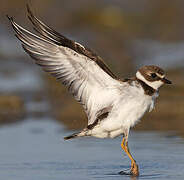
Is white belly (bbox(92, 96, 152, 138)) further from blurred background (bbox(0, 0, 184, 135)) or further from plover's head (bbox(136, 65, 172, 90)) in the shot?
blurred background (bbox(0, 0, 184, 135))

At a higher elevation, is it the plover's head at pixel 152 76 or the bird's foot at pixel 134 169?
the plover's head at pixel 152 76

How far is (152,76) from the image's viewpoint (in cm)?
895

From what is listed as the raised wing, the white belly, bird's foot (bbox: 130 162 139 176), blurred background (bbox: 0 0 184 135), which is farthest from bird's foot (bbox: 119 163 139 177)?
blurred background (bbox: 0 0 184 135)

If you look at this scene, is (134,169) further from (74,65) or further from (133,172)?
(74,65)

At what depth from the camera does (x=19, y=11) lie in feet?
74.9

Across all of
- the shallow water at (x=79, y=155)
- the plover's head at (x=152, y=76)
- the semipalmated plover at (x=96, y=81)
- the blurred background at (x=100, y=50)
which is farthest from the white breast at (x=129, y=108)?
the blurred background at (x=100, y=50)

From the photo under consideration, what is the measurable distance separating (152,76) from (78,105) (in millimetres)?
4322

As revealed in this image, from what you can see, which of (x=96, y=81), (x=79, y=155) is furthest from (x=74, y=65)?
(x=79, y=155)

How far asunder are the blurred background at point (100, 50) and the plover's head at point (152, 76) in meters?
2.81

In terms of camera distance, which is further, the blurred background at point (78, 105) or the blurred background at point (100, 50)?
the blurred background at point (100, 50)

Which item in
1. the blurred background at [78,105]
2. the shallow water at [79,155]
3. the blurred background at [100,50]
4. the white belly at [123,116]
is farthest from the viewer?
the blurred background at [100,50]

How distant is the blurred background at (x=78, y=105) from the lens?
904 cm

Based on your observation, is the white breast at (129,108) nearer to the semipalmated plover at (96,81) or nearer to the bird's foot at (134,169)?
the semipalmated plover at (96,81)

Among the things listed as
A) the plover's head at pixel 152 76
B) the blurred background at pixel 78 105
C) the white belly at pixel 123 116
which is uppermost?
the plover's head at pixel 152 76
